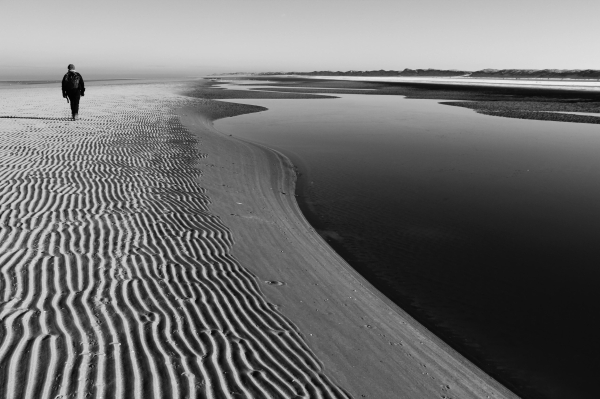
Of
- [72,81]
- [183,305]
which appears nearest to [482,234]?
[183,305]

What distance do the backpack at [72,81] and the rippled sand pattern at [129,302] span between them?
10431 millimetres

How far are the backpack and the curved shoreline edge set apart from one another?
12905 millimetres

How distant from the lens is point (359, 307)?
21.2 ft

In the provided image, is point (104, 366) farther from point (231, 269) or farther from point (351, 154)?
point (351, 154)

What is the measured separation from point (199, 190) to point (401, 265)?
599 centimetres

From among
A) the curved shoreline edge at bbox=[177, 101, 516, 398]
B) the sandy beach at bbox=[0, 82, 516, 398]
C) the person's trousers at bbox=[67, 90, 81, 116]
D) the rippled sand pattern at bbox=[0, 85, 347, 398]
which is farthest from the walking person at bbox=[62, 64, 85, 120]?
the curved shoreline edge at bbox=[177, 101, 516, 398]

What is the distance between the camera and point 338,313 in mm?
6164

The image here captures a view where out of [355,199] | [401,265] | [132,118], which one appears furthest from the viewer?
[132,118]

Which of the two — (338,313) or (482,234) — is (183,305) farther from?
(482,234)

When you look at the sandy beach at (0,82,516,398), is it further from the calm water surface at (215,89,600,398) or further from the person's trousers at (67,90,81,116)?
the person's trousers at (67,90,81,116)

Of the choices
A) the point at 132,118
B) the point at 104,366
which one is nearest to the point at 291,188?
the point at 104,366

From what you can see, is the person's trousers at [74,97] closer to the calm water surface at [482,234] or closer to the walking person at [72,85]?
the walking person at [72,85]

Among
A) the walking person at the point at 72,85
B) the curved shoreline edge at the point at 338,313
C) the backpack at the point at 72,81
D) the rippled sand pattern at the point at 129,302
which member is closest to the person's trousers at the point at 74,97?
the walking person at the point at 72,85

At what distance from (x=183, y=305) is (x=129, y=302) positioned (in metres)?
0.74
